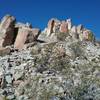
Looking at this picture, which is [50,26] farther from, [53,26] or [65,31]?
[65,31]

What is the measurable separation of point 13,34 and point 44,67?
666cm

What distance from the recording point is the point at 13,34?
34594 mm

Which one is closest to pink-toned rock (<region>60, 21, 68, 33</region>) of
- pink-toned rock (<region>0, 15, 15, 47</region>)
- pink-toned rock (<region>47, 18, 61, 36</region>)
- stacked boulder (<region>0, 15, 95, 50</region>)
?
pink-toned rock (<region>47, 18, 61, 36</region>)

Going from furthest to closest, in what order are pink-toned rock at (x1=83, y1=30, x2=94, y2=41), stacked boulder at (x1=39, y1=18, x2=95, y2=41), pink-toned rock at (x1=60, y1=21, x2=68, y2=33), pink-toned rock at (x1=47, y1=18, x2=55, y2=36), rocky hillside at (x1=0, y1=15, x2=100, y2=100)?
pink-toned rock at (x1=47, y1=18, x2=55, y2=36) < pink-toned rock at (x1=60, y1=21, x2=68, y2=33) < pink-toned rock at (x1=83, y1=30, x2=94, y2=41) < stacked boulder at (x1=39, y1=18, x2=95, y2=41) < rocky hillside at (x1=0, y1=15, x2=100, y2=100)

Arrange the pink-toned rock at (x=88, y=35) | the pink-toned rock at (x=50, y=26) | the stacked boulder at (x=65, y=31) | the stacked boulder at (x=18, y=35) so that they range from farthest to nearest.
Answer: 1. the pink-toned rock at (x=50, y=26)
2. the pink-toned rock at (x=88, y=35)
3. the stacked boulder at (x=65, y=31)
4. the stacked boulder at (x=18, y=35)

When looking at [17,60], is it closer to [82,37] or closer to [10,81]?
[10,81]

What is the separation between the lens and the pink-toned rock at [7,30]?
110ft

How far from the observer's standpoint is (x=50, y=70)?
2872cm

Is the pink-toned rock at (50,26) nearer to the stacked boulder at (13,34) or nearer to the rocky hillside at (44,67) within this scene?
the rocky hillside at (44,67)

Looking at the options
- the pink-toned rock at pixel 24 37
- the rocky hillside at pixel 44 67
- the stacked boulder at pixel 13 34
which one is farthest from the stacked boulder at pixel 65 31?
the stacked boulder at pixel 13 34

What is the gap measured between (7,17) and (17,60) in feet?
22.4

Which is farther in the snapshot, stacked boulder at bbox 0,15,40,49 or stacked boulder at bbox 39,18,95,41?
stacked boulder at bbox 39,18,95,41

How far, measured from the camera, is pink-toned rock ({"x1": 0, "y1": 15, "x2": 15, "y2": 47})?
1325 inches

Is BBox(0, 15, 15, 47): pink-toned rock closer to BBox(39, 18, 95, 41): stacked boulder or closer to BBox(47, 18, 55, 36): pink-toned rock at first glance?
BBox(39, 18, 95, 41): stacked boulder
